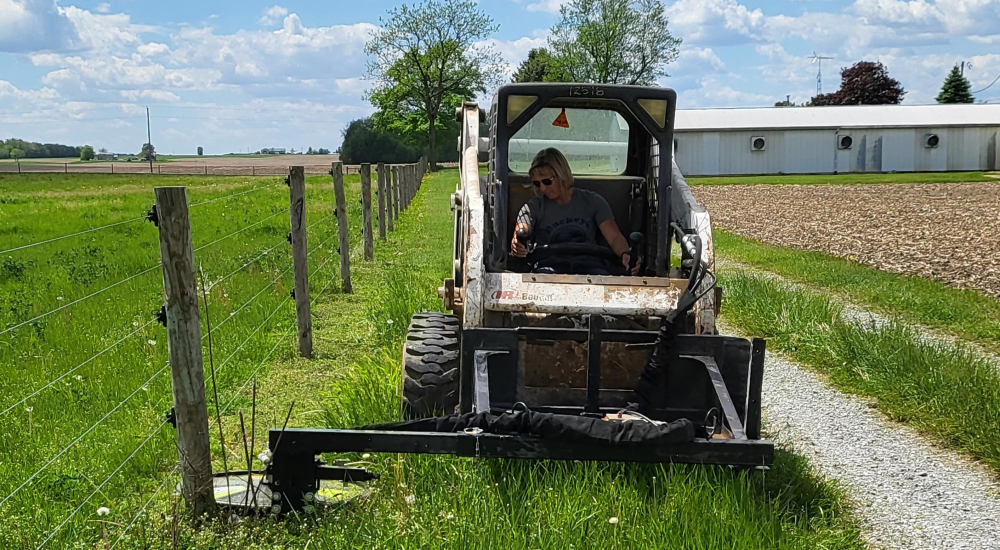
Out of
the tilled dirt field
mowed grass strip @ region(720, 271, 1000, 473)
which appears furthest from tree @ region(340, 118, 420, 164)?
mowed grass strip @ region(720, 271, 1000, 473)

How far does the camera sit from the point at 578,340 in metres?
5.02

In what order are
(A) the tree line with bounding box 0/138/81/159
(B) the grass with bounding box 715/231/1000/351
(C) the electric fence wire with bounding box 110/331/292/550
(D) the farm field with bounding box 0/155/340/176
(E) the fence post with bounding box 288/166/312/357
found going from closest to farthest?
(C) the electric fence wire with bounding box 110/331/292/550 → (E) the fence post with bounding box 288/166/312/357 → (B) the grass with bounding box 715/231/1000/351 → (D) the farm field with bounding box 0/155/340/176 → (A) the tree line with bounding box 0/138/81/159

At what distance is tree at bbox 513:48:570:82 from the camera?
7756cm

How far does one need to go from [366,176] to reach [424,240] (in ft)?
9.38

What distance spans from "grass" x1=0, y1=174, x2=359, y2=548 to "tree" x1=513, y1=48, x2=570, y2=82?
209 feet

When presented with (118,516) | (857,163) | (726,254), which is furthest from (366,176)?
(857,163)

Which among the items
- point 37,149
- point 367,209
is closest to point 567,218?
point 367,209

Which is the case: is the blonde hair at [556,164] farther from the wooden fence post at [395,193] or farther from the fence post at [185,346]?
the wooden fence post at [395,193]

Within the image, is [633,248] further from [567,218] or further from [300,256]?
[300,256]

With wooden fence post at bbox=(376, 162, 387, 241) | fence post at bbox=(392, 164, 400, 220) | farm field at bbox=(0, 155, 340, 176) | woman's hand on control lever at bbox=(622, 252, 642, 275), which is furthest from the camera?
farm field at bbox=(0, 155, 340, 176)

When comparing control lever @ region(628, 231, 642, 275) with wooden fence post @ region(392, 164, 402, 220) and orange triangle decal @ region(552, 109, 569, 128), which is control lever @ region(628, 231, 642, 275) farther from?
wooden fence post @ region(392, 164, 402, 220)

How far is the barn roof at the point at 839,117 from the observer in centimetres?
5266

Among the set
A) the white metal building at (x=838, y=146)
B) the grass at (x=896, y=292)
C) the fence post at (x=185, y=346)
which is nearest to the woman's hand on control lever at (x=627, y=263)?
the fence post at (x=185, y=346)

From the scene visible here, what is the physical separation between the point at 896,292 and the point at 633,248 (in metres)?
5.10
